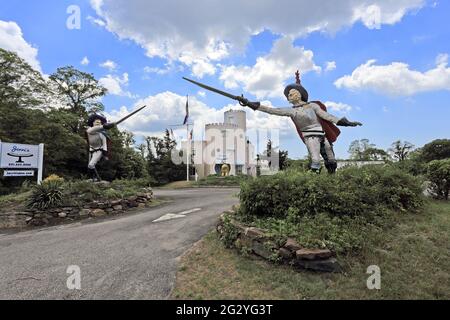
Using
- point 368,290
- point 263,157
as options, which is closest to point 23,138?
point 368,290

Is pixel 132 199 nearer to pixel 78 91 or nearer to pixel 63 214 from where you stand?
pixel 63 214

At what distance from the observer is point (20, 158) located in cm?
1143

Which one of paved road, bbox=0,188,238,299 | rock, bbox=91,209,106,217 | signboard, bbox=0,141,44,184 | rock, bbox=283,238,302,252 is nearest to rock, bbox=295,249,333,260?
rock, bbox=283,238,302,252

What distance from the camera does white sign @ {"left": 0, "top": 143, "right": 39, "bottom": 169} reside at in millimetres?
10945

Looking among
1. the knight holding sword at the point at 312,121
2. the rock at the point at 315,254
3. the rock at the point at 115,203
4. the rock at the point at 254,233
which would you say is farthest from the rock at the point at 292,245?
the rock at the point at 115,203

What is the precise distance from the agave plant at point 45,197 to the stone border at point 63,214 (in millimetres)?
189

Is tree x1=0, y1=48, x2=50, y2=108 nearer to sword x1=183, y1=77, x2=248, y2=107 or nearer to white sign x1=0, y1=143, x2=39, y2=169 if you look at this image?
white sign x1=0, y1=143, x2=39, y2=169

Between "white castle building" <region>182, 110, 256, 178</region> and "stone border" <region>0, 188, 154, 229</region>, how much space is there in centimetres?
2477

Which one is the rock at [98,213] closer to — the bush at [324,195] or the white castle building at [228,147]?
the bush at [324,195]

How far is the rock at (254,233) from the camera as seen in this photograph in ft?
15.9

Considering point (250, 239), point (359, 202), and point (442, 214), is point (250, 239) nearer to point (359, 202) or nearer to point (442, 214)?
point (359, 202)

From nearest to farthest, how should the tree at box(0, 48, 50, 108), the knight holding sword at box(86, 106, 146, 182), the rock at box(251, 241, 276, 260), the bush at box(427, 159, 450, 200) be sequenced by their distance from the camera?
the rock at box(251, 241, 276, 260)
the bush at box(427, 159, 450, 200)
the knight holding sword at box(86, 106, 146, 182)
the tree at box(0, 48, 50, 108)

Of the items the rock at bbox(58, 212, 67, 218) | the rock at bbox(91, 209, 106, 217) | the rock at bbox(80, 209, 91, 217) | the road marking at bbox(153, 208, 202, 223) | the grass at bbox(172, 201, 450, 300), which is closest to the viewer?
the grass at bbox(172, 201, 450, 300)

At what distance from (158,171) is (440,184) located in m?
31.4
